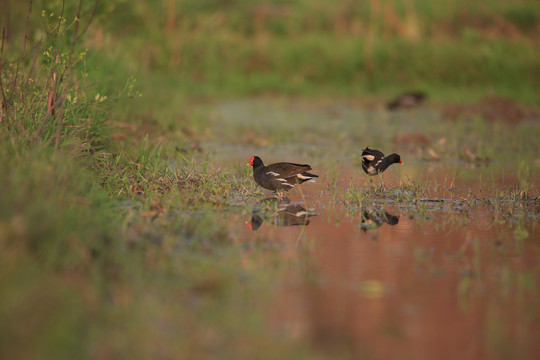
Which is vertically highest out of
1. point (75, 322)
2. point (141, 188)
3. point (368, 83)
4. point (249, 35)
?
point (249, 35)

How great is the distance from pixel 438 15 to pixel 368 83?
21.8ft

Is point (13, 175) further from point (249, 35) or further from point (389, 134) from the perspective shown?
point (249, 35)

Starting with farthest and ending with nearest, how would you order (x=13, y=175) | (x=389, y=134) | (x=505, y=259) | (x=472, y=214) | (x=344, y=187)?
(x=389, y=134)
(x=344, y=187)
(x=472, y=214)
(x=505, y=259)
(x=13, y=175)

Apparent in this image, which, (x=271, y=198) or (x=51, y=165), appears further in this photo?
(x=271, y=198)

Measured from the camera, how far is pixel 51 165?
6.35 meters

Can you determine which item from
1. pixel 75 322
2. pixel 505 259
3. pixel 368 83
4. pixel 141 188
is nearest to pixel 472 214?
pixel 505 259

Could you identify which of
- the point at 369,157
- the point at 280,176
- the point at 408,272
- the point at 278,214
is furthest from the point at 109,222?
the point at 369,157

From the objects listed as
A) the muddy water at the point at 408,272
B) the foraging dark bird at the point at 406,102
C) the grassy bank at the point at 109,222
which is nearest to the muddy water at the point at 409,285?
the muddy water at the point at 408,272

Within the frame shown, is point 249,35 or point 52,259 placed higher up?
point 249,35

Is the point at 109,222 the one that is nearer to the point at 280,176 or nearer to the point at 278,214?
the point at 278,214

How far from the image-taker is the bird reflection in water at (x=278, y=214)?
752 centimetres

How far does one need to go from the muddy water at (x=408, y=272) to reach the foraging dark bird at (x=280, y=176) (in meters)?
0.23

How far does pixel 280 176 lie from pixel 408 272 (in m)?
3.19

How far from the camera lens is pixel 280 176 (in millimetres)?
8820
